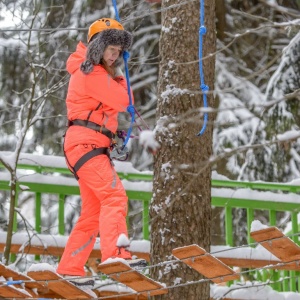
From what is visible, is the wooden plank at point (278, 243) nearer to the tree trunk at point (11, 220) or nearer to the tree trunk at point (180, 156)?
the tree trunk at point (180, 156)

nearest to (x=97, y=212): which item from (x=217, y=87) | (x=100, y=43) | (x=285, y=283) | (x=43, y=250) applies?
(x=100, y=43)

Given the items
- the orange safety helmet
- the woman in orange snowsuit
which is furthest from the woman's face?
the orange safety helmet

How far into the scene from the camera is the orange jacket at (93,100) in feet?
23.1

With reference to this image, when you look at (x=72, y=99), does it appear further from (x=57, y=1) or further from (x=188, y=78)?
(x=57, y=1)

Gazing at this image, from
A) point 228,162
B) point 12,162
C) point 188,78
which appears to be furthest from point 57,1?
point 188,78

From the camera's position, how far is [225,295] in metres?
8.76

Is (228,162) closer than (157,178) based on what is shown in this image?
No

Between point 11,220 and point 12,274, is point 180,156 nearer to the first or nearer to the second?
point 12,274

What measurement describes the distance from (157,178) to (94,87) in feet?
2.61

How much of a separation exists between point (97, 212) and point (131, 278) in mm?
827

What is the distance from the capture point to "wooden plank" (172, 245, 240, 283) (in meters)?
6.37

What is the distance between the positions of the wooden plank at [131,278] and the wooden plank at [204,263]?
275 mm

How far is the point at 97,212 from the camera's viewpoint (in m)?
7.33

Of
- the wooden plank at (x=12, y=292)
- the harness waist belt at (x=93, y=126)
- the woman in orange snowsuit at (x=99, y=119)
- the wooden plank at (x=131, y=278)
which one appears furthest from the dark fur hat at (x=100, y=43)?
the wooden plank at (x=12, y=292)
